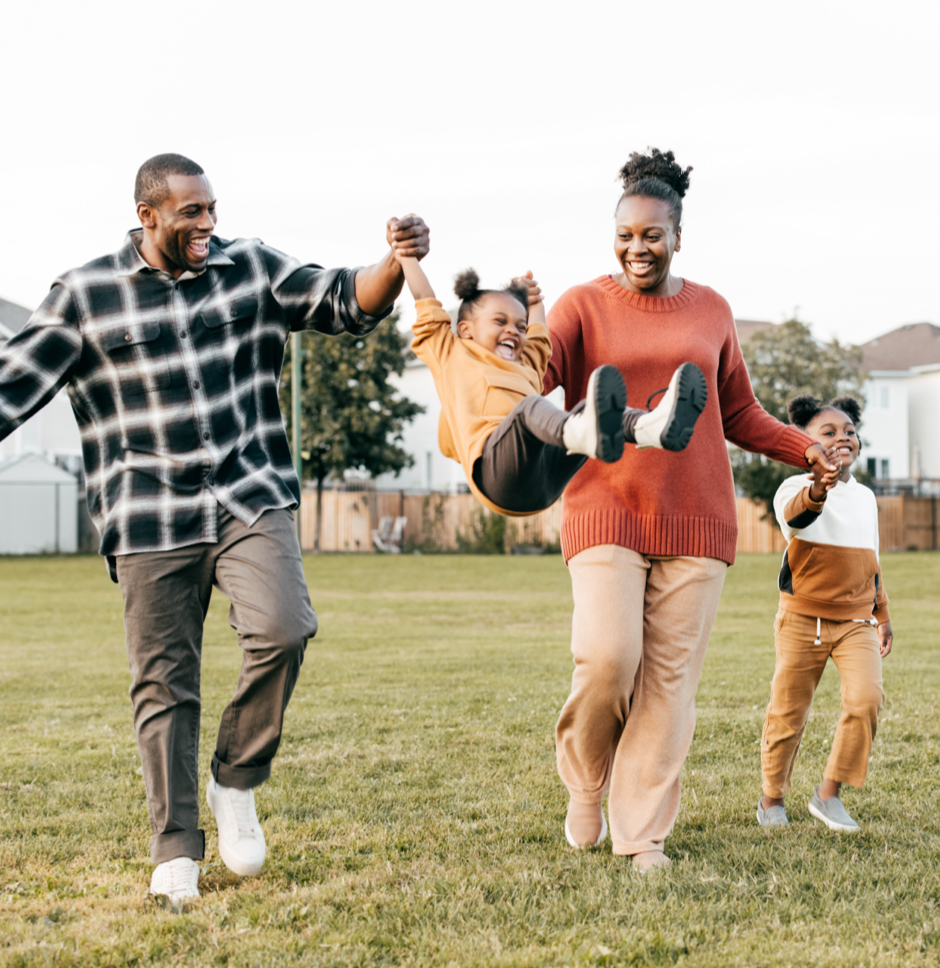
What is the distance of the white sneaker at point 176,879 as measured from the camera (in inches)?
153

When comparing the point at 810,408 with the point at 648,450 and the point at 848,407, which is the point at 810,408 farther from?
the point at 648,450

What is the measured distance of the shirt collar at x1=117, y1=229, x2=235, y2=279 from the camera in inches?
161

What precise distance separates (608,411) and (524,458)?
0.35 m

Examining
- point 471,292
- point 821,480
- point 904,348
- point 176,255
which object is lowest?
point 821,480

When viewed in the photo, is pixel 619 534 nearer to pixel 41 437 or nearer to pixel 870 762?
pixel 870 762

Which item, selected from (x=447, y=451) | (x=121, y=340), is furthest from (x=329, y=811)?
(x=121, y=340)

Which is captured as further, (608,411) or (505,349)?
(505,349)

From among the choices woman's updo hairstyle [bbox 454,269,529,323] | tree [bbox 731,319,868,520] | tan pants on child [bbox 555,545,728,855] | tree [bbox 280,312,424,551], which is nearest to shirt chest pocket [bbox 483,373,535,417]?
woman's updo hairstyle [bbox 454,269,529,323]

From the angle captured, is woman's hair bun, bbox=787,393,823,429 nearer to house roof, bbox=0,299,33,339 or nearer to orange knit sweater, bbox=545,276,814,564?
orange knit sweater, bbox=545,276,814,564

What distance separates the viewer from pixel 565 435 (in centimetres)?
349

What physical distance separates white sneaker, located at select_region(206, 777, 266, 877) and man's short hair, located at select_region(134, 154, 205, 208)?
6.86 ft

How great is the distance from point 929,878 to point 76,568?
91.1ft

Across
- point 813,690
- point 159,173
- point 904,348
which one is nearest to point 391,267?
point 159,173

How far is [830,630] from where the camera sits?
201 inches
